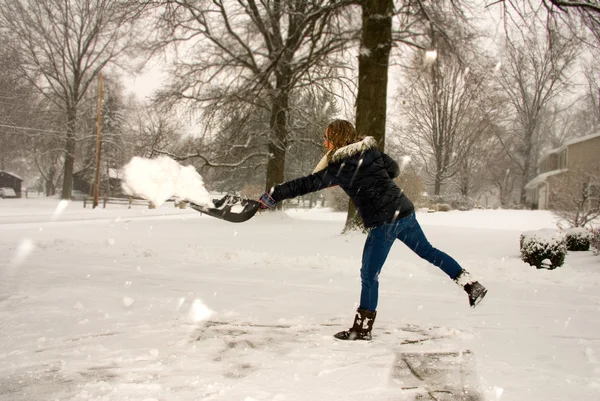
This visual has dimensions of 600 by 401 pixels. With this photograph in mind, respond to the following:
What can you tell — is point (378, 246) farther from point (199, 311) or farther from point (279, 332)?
point (199, 311)

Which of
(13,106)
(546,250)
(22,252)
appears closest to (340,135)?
(546,250)

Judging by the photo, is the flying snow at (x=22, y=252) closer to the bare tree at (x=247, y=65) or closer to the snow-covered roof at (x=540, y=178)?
the bare tree at (x=247, y=65)

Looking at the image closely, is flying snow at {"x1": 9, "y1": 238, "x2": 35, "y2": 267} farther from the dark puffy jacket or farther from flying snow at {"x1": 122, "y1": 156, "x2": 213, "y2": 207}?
the dark puffy jacket

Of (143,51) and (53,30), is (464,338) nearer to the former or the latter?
(143,51)

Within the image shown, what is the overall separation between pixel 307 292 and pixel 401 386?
308 cm

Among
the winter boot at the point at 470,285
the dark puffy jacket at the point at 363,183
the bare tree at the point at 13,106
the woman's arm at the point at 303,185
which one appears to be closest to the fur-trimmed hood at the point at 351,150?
the dark puffy jacket at the point at 363,183

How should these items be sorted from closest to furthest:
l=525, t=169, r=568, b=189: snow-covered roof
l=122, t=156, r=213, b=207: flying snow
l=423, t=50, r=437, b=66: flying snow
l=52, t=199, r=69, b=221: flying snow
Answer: l=122, t=156, r=213, b=207: flying snow, l=423, t=50, r=437, b=66: flying snow, l=52, t=199, r=69, b=221: flying snow, l=525, t=169, r=568, b=189: snow-covered roof

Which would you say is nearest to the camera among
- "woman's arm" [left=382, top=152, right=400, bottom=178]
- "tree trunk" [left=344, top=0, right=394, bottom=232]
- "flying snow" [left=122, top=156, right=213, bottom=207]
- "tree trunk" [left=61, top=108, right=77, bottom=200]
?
"woman's arm" [left=382, top=152, right=400, bottom=178]

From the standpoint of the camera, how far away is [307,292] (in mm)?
5793

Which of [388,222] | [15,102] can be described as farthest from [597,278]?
[15,102]

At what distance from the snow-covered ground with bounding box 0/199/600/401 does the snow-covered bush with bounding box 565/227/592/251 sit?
363cm

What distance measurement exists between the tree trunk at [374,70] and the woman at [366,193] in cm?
781

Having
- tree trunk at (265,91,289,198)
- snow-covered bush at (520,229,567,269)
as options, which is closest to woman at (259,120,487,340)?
snow-covered bush at (520,229,567,269)

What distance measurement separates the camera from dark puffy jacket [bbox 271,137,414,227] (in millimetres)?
3600
